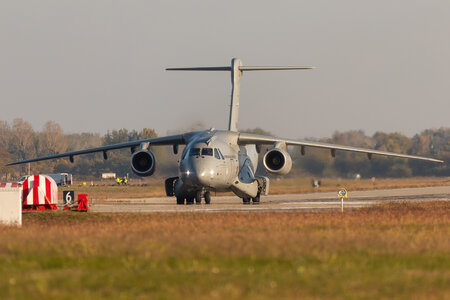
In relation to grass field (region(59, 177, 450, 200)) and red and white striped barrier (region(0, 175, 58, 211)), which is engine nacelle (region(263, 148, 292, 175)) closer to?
red and white striped barrier (region(0, 175, 58, 211))

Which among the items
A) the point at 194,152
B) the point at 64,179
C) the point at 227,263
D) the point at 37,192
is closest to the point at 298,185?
the point at 194,152

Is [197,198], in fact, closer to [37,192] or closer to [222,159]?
[222,159]

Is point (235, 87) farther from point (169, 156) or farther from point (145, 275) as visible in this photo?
point (145, 275)

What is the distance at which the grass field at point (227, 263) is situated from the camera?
8617 mm

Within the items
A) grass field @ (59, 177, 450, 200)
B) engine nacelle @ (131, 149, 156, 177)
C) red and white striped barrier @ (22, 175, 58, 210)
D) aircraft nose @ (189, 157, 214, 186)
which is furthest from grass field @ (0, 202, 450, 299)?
grass field @ (59, 177, 450, 200)

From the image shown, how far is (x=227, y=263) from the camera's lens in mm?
10961

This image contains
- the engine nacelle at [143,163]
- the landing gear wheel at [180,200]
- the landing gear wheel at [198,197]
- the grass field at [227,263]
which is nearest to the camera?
the grass field at [227,263]

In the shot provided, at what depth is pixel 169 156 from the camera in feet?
128

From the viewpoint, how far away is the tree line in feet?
146

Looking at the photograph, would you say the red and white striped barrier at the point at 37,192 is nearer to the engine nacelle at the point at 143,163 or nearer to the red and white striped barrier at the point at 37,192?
the red and white striped barrier at the point at 37,192

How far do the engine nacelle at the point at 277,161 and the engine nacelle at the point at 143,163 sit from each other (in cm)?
523

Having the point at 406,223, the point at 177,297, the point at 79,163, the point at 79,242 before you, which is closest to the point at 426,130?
the point at 79,163

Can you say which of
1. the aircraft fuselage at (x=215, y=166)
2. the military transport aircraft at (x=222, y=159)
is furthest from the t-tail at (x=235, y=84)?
the aircraft fuselage at (x=215, y=166)

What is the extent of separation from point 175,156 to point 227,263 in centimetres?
2726
